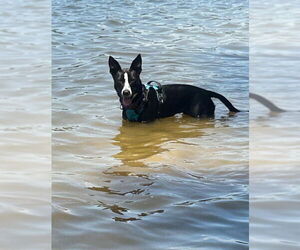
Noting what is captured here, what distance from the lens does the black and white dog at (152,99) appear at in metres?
5.21

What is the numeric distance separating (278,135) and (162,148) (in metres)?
0.82

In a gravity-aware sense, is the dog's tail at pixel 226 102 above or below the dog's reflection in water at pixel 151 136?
above

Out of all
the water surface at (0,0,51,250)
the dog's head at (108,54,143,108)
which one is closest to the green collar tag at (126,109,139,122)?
the dog's head at (108,54,143,108)

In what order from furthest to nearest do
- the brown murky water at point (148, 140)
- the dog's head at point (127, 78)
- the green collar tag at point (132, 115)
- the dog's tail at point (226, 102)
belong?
the dog's tail at point (226, 102) → the green collar tag at point (132, 115) → the dog's head at point (127, 78) → the brown murky water at point (148, 140)

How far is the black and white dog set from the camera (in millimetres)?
5215

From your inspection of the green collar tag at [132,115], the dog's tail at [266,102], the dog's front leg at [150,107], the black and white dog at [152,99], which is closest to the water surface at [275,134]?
the dog's tail at [266,102]

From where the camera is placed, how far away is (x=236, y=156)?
439cm

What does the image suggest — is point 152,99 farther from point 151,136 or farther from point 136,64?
point 151,136

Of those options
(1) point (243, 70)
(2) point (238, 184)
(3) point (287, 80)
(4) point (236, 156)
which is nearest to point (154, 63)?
(1) point (243, 70)

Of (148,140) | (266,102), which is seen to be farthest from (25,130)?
(266,102)

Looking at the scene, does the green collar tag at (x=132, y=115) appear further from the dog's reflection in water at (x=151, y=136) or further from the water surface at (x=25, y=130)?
the water surface at (x=25, y=130)

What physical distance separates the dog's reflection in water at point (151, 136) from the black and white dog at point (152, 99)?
0.07 m

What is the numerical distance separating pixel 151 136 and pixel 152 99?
0.47 metres

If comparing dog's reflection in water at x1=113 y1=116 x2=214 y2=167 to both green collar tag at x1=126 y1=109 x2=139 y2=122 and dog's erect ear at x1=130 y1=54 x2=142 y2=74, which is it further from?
dog's erect ear at x1=130 y1=54 x2=142 y2=74
